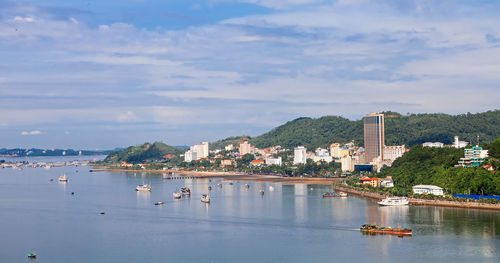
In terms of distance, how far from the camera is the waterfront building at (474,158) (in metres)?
38.2

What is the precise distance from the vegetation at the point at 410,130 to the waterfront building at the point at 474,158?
40.1 m

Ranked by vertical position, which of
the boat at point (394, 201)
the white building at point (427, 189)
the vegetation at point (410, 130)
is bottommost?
the boat at point (394, 201)

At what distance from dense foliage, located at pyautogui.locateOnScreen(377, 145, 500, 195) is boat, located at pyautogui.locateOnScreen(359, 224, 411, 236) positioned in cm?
1036

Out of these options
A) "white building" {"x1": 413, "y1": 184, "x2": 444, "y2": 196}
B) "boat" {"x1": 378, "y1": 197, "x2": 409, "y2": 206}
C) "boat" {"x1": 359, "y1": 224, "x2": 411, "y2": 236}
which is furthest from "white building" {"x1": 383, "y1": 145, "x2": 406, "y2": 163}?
"boat" {"x1": 359, "y1": 224, "x2": 411, "y2": 236}

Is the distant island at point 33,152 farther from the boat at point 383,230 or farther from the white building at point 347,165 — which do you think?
the boat at point 383,230

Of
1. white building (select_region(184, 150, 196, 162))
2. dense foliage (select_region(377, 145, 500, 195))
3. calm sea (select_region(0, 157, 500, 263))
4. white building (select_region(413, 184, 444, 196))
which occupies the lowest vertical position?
calm sea (select_region(0, 157, 500, 263))

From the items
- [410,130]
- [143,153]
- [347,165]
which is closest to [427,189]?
[347,165]

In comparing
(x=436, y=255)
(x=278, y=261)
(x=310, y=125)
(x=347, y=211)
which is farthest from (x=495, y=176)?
(x=310, y=125)

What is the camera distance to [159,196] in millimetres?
44156

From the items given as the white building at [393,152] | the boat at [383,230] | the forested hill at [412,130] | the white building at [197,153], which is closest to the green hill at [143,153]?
the white building at [197,153]

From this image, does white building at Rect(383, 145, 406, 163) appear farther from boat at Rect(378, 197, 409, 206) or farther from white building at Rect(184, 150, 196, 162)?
white building at Rect(184, 150, 196, 162)

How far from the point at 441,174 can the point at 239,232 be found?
17485 millimetres

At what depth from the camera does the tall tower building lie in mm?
70312

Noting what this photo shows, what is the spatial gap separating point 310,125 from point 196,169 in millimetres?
37268
